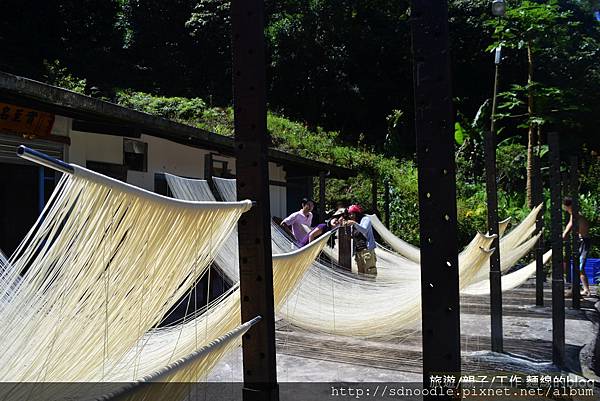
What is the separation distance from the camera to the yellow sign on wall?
364 cm

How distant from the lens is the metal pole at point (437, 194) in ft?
4.22

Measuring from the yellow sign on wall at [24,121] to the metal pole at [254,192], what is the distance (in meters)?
2.74

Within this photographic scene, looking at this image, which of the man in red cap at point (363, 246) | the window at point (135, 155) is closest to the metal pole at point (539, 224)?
the man in red cap at point (363, 246)

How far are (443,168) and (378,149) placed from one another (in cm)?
1495

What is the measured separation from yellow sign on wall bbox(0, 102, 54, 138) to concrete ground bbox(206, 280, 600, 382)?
84.7 inches

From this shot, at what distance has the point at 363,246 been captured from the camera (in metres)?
5.02

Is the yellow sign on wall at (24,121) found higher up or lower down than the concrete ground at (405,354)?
higher up

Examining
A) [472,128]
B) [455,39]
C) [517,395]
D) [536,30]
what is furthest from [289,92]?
[517,395]

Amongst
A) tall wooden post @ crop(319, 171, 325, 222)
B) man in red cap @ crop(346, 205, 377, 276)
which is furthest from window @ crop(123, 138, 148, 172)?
tall wooden post @ crop(319, 171, 325, 222)

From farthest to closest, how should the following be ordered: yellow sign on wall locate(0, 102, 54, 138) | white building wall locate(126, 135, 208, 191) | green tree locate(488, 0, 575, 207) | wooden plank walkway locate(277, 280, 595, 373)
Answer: green tree locate(488, 0, 575, 207) → white building wall locate(126, 135, 208, 191) → yellow sign on wall locate(0, 102, 54, 138) → wooden plank walkway locate(277, 280, 595, 373)

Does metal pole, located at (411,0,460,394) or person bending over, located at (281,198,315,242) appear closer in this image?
metal pole, located at (411,0,460,394)

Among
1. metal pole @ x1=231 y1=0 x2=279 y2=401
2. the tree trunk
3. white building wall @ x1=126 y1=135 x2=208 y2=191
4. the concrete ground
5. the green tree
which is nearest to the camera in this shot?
metal pole @ x1=231 y1=0 x2=279 y2=401

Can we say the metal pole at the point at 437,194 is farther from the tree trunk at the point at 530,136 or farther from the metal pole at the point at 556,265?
the tree trunk at the point at 530,136

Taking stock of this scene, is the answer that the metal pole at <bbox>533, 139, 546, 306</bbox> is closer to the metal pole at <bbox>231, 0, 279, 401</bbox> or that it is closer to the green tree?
the green tree
